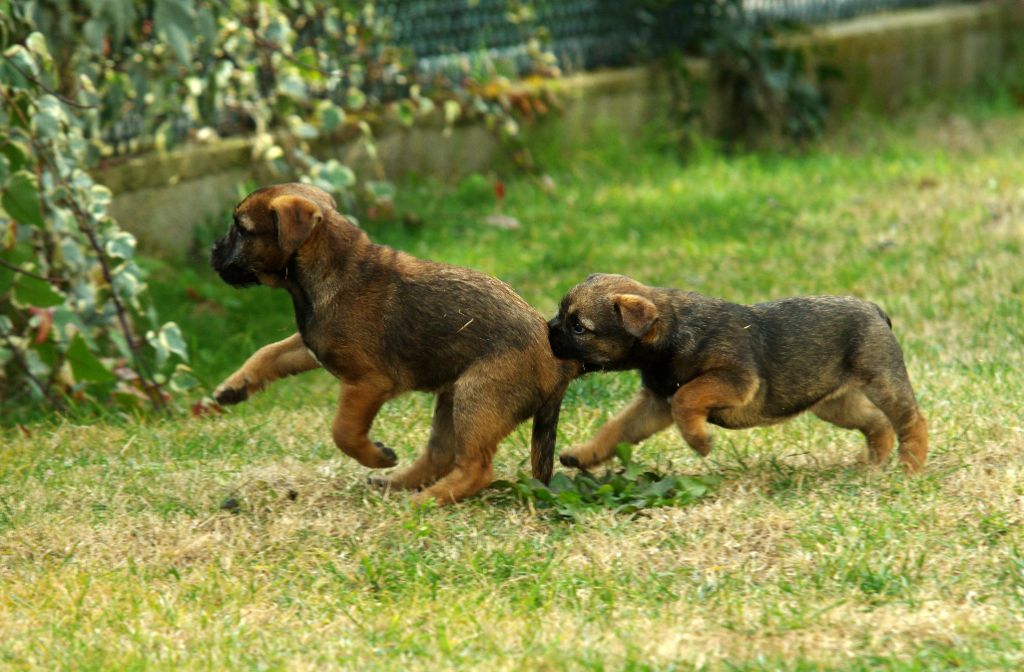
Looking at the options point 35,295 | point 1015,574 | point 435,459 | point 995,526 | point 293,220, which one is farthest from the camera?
point 35,295

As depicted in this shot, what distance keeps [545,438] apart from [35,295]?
7.62 feet

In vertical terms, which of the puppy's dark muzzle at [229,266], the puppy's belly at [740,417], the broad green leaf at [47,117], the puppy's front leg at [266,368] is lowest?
the puppy's belly at [740,417]

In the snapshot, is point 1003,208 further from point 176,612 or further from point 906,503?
point 176,612

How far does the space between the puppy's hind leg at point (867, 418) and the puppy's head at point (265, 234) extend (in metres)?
1.98

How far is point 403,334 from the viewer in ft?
16.3

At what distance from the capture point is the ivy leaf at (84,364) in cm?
602

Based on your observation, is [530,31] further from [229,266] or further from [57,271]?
[229,266]

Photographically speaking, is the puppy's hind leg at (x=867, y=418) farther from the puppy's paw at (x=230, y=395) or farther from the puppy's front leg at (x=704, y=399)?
the puppy's paw at (x=230, y=395)

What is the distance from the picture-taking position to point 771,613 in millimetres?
4035

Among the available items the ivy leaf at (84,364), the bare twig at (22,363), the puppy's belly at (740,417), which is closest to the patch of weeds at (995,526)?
the puppy's belly at (740,417)

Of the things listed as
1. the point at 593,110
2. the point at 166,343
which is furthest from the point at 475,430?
the point at 593,110

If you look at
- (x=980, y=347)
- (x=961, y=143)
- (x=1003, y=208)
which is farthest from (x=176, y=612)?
(x=961, y=143)

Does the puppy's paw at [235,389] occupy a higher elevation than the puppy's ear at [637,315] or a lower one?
lower

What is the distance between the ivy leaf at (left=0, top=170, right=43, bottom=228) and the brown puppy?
119 cm
